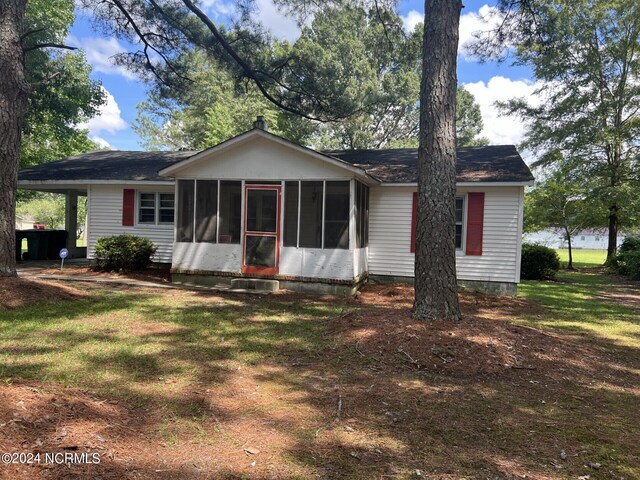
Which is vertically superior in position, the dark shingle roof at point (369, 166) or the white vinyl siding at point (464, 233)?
the dark shingle roof at point (369, 166)

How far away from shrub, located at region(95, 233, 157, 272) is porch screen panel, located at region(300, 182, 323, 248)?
5.06m

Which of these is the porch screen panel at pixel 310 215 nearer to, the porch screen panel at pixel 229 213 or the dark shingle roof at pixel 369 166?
the porch screen panel at pixel 229 213

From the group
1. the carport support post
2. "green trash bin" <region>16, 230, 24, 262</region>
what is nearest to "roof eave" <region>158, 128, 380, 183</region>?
"green trash bin" <region>16, 230, 24, 262</region>

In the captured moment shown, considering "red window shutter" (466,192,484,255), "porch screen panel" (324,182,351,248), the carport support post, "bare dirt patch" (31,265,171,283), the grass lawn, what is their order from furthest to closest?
the grass lawn → the carport support post → "bare dirt patch" (31,265,171,283) → "red window shutter" (466,192,484,255) → "porch screen panel" (324,182,351,248)

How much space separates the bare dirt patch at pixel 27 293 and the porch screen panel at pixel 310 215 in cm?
490

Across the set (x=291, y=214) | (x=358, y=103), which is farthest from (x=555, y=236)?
(x=291, y=214)

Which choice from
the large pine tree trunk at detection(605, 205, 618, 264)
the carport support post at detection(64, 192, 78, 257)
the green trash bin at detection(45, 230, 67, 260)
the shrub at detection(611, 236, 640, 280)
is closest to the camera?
the green trash bin at detection(45, 230, 67, 260)

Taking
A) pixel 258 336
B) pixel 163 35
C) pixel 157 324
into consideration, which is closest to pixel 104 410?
pixel 258 336

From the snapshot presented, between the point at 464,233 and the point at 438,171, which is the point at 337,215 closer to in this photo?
the point at 464,233

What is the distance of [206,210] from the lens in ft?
34.6

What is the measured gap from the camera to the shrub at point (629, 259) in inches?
604

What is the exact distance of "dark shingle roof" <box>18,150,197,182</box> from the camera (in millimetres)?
12954

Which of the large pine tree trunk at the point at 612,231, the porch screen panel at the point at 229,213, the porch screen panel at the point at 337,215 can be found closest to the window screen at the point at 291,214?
the porch screen panel at the point at 337,215

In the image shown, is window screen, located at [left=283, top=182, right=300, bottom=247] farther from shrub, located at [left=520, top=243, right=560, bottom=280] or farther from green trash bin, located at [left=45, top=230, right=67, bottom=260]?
green trash bin, located at [left=45, top=230, right=67, bottom=260]
